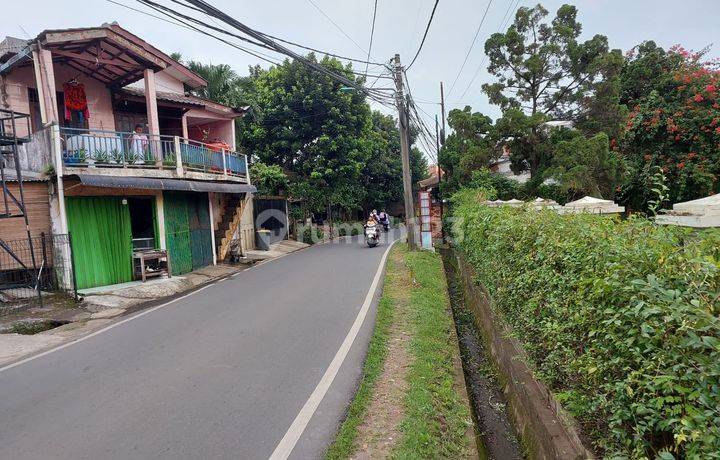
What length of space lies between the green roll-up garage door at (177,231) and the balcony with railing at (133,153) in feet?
3.57

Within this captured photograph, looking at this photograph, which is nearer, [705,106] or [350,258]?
[350,258]

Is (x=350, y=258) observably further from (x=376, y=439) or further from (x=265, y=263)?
(x=376, y=439)

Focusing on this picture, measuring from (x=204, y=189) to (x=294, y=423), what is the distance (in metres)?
11.0

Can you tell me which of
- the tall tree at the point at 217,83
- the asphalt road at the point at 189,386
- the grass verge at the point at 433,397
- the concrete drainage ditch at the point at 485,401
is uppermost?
the tall tree at the point at 217,83

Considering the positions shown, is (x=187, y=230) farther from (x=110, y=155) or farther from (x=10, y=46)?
(x=10, y=46)

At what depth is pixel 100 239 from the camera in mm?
11773

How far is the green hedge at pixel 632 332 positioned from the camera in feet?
6.61

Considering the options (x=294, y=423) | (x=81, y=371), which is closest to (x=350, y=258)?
(x=81, y=371)

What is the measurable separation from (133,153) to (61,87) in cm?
370

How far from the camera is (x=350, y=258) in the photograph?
1634cm

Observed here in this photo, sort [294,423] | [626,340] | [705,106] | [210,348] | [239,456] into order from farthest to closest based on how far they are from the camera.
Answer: [705,106] → [210,348] → [294,423] → [239,456] → [626,340]

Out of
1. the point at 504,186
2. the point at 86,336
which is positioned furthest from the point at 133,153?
the point at 504,186

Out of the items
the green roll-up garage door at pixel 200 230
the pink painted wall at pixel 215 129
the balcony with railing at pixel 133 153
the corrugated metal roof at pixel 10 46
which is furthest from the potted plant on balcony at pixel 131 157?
the pink painted wall at pixel 215 129

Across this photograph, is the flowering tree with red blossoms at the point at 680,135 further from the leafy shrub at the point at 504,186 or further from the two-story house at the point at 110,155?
the two-story house at the point at 110,155
